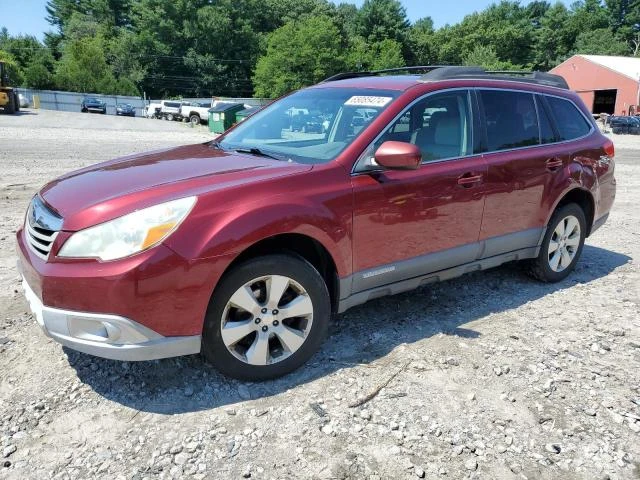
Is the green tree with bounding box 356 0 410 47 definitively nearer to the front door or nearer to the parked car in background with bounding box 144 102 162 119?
the parked car in background with bounding box 144 102 162 119

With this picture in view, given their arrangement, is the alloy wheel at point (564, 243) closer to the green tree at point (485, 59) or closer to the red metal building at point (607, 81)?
the red metal building at point (607, 81)

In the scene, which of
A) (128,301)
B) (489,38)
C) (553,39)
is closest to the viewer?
(128,301)

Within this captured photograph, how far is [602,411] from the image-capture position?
306 cm

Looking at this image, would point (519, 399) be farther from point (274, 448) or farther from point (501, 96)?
point (501, 96)

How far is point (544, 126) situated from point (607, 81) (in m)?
56.0

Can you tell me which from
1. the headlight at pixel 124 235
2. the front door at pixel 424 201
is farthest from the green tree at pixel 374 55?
the headlight at pixel 124 235

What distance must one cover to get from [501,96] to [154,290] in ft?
10.5

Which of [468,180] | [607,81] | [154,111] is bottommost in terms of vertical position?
[154,111]

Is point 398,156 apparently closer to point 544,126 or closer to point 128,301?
point 128,301

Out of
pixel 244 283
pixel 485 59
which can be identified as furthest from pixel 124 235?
pixel 485 59

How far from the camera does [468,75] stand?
13.8ft

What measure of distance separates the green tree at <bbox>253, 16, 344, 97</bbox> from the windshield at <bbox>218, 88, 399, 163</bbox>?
59.4 metres

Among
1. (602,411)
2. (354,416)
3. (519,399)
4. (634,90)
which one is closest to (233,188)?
(354,416)

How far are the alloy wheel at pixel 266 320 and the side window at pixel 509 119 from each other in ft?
6.84
